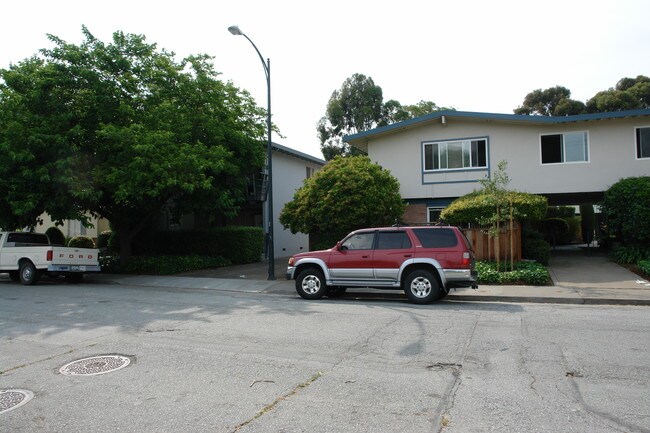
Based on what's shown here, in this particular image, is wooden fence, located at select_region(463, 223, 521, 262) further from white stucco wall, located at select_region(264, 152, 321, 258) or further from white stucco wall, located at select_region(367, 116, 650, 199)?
white stucco wall, located at select_region(264, 152, 321, 258)

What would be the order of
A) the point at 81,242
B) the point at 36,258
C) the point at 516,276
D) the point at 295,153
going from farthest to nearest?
1. the point at 81,242
2. the point at 295,153
3. the point at 36,258
4. the point at 516,276

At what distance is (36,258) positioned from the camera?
54.8ft

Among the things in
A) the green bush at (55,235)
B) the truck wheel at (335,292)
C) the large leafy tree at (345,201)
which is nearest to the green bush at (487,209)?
the large leafy tree at (345,201)

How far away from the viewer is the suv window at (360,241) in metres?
12.4

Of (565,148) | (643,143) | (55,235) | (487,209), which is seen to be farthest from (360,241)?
(55,235)

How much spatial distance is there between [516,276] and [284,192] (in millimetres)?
14713

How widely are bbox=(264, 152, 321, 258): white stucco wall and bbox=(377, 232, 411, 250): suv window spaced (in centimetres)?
1337

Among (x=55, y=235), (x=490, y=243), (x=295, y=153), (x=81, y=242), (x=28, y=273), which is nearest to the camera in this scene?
(x=28, y=273)

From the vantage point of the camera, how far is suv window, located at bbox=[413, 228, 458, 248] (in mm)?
11547

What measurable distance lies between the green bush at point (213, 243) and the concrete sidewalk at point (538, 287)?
1.19m

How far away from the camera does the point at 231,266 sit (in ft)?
71.7

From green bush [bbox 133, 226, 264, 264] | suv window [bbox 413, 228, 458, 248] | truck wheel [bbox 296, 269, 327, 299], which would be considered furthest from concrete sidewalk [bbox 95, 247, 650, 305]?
suv window [bbox 413, 228, 458, 248]

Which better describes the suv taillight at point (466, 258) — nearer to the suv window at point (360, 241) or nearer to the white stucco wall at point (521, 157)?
the suv window at point (360, 241)

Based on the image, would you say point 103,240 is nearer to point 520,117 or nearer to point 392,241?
point 392,241
